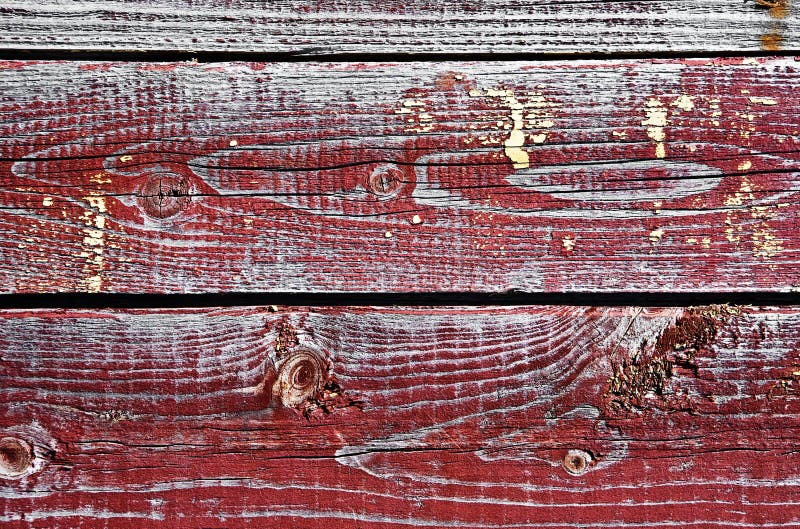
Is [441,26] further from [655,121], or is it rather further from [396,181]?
[655,121]

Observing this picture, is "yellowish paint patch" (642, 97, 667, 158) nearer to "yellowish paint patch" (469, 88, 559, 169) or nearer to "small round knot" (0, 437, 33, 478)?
"yellowish paint patch" (469, 88, 559, 169)

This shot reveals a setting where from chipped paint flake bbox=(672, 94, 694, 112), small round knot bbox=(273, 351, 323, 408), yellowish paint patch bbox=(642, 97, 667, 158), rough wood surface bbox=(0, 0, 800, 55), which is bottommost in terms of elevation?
small round knot bbox=(273, 351, 323, 408)

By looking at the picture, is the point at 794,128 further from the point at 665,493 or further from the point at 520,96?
the point at 665,493

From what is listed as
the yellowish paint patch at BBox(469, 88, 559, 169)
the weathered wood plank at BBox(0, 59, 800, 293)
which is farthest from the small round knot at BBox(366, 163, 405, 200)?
the yellowish paint patch at BBox(469, 88, 559, 169)

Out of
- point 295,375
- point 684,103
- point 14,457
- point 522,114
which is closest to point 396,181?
point 522,114

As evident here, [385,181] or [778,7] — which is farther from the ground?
[778,7]

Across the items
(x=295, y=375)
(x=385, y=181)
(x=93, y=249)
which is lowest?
(x=295, y=375)

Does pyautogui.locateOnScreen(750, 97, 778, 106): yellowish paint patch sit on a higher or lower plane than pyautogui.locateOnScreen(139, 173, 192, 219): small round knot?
higher

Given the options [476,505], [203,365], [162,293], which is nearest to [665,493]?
[476,505]
